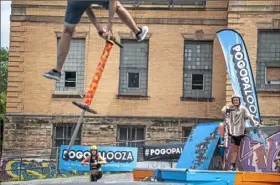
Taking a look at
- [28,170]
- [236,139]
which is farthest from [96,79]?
[28,170]

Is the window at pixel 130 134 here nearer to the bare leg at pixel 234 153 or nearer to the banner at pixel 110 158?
the banner at pixel 110 158

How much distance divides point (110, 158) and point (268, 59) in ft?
21.7

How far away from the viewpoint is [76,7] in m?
5.88

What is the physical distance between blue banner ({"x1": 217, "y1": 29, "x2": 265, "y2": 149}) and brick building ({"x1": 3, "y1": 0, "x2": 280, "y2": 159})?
25.9 ft

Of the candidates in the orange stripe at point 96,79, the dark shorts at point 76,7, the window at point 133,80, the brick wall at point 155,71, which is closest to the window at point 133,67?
the window at point 133,80

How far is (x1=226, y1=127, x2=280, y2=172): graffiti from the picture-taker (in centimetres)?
1116

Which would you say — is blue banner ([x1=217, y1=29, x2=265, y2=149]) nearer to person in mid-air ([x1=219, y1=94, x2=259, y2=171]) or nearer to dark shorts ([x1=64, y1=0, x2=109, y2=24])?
person in mid-air ([x1=219, y1=94, x2=259, y2=171])

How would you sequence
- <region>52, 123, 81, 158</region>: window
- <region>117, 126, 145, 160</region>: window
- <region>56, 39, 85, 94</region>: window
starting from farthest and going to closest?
<region>117, 126, 145, 160</region>: window, <region>52, 123, 81, 158</region>: window, <region>56, 39, 85, 94</region>: window

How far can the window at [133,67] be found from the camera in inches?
950

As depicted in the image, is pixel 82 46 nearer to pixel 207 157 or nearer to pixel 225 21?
Result: pixel 225 21

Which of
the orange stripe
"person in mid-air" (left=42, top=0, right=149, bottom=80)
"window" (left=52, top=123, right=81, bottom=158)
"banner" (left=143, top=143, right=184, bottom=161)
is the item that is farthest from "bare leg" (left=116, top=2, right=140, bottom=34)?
"window" (left=52, top=123, right=81, bottom=158)

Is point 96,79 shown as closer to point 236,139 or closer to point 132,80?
point 236,139

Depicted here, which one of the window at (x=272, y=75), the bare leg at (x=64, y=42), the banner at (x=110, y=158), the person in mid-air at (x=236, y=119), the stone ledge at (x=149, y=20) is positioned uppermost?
the stone ledge at (x=149, y=20)

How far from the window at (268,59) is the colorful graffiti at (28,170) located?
7.71 m
